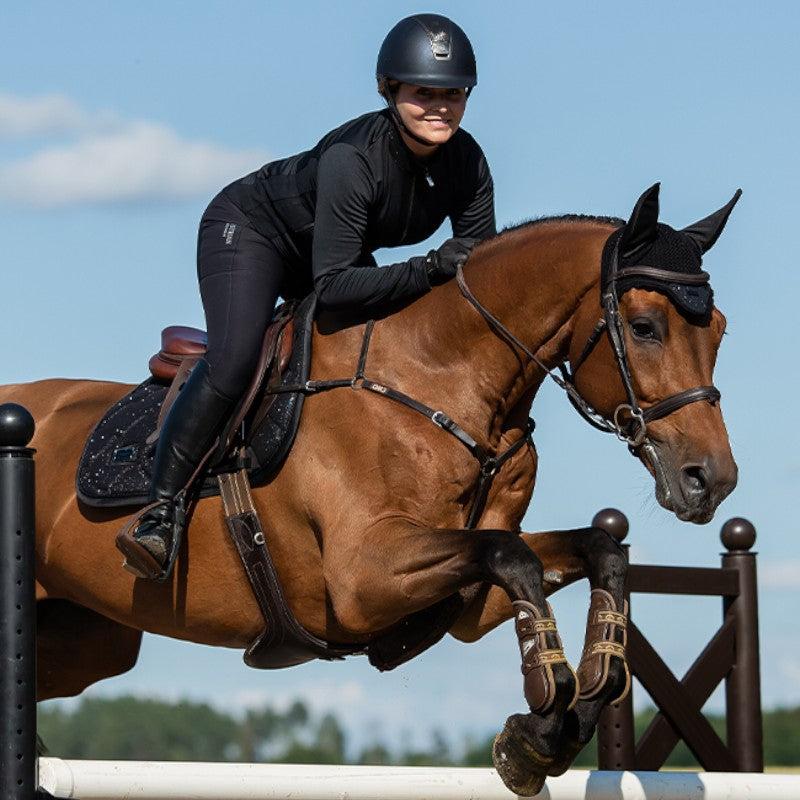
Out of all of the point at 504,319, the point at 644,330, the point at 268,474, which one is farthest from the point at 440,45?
the point at 268,474

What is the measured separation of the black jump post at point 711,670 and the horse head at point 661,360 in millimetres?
3069

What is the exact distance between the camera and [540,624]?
4.64 meters

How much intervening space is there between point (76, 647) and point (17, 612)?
2531 mm

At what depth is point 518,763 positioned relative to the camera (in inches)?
183

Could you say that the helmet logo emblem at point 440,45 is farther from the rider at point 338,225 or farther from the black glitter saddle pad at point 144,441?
the black glitter saddle pad at point 144,441

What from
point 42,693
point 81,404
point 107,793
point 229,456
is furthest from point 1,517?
point 42,693

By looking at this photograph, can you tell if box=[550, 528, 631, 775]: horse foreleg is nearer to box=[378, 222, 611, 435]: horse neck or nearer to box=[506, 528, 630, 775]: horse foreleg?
box=[506, 528, 630, 775]: horse foreleg

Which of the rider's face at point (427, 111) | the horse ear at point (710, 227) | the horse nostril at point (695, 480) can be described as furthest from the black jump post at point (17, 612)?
the horse ear at point (710, 227)

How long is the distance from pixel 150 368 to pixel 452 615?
1.71 metres

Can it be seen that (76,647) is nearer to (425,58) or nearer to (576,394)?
(576,394)

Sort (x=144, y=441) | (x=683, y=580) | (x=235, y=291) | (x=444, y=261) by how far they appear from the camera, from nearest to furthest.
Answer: (x=444, y=261)
(x=235, y=291)
(x=144, y=441)
(x=683, y=580)

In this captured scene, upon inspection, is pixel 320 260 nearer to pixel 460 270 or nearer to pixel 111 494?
pixel 460 270

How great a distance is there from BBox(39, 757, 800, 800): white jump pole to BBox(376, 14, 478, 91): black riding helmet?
89.8 inches

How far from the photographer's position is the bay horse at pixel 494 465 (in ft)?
15.5
